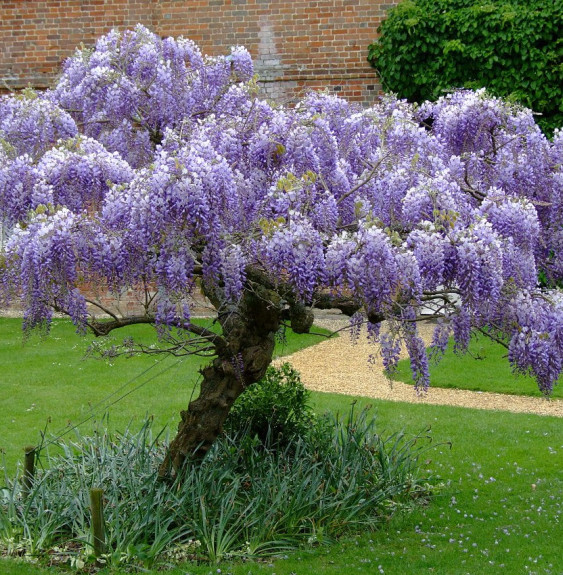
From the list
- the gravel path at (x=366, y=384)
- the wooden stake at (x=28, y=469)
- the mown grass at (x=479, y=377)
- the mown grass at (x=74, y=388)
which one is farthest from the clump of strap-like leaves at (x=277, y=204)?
the mown grass at (x=479, y=377)

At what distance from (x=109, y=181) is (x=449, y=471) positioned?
4413 millimetres

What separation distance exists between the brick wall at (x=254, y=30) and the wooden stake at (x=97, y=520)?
10434 millimetres

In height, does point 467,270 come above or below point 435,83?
below

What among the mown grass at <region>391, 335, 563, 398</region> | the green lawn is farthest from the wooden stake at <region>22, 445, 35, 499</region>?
the mown grass at <region>391, 335, 563, 398</region>

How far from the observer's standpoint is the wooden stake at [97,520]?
5.34m

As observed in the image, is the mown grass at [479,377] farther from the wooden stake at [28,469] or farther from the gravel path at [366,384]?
the wooden stake at [28,469]

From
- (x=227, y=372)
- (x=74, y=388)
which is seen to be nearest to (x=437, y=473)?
(x=227, y=372)

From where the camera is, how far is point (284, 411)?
22.8 ft

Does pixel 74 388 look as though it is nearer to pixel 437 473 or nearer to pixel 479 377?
pixel 437 473

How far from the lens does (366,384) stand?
37.1 ft

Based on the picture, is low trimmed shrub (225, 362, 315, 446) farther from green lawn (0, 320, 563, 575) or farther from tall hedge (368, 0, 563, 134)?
tall hedge (368, 0, 563, 134)

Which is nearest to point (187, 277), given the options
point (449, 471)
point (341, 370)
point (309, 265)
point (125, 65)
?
point (309, 265)

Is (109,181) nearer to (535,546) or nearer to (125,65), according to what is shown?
(125,65)

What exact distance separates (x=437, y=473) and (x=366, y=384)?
142 inches
